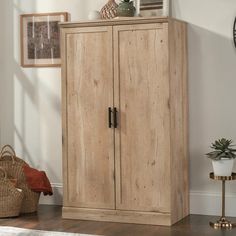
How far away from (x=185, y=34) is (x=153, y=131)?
3.06 feet

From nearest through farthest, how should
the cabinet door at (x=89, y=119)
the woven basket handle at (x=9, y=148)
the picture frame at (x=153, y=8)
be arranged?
the cabinet door at (x=89, y=119) < the picture frame at (x=153, y=8) < the woven basket handle at (x=9, y=148)

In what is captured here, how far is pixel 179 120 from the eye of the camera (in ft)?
18.3

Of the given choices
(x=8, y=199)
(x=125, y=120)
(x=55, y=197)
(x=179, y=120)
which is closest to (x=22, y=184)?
(x=8, y=199)

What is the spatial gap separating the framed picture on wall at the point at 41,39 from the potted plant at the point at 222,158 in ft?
5.85

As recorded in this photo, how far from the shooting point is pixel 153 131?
5406 millimetres

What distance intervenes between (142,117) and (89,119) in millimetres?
477

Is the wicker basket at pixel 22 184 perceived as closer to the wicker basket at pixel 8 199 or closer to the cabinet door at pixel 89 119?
the wicker basket at pixel 8 199

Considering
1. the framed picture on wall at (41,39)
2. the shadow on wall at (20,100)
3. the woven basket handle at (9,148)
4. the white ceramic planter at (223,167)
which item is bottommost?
the white ceramic planter at (223,167)

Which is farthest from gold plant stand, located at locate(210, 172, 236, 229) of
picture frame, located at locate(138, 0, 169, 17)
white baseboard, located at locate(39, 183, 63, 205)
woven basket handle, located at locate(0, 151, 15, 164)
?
woven basket handle, located at locate(0, 151, 15, 164)

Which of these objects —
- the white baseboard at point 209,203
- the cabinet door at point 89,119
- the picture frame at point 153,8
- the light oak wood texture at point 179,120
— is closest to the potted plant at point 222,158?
the light oak wood texture at point 179,120

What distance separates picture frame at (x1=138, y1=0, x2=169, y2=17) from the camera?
5797 millimetres

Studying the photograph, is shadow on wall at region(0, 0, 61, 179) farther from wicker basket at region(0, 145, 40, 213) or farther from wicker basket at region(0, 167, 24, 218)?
wicker basket at region(0, 167, 24, 218)

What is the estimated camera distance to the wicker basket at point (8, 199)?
5.71 m

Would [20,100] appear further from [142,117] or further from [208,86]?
[208,86]
